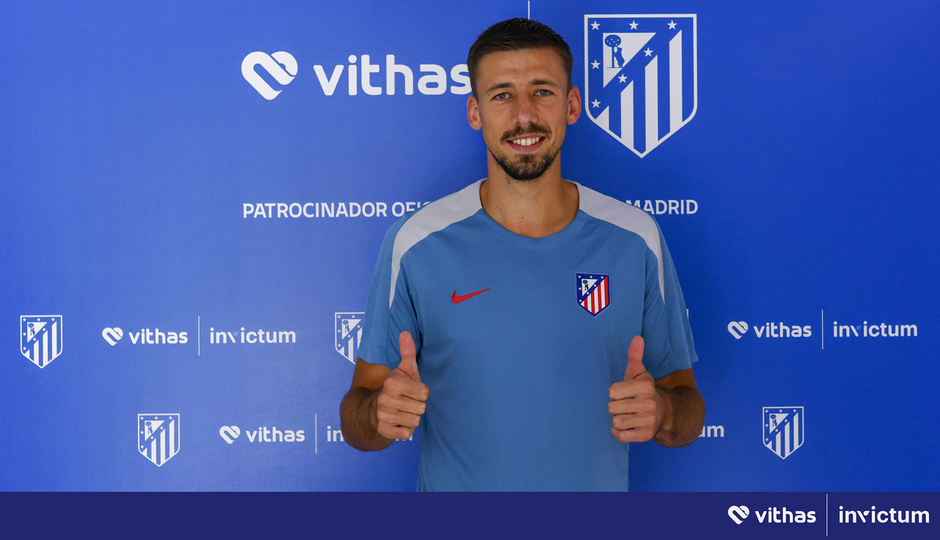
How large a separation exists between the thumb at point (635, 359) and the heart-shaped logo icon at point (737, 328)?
0.66 m

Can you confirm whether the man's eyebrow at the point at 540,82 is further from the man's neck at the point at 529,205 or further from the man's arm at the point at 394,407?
the man's arm at the point at 394,407

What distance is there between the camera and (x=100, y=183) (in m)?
1.65

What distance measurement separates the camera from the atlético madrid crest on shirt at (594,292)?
1.30 m

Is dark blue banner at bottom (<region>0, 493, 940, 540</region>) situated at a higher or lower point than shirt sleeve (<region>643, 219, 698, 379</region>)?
lower

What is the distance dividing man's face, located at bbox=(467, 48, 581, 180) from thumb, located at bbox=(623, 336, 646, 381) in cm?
42

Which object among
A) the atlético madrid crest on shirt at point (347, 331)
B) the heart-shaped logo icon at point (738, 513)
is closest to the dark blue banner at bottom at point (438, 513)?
the heart-shaped logo icon at point (738, 513)

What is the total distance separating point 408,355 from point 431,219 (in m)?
0.36

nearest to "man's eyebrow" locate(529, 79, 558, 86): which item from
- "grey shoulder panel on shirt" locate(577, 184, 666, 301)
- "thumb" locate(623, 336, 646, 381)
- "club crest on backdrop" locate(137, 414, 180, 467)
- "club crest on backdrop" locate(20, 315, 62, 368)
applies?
"grey shoulder panel on shirt" locate(577, 184, 666, 301)

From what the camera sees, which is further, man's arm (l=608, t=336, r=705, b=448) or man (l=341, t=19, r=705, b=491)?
man (l=341, t=19, r=705, b=491)

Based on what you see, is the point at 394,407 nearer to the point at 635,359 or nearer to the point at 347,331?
the point at 635,359

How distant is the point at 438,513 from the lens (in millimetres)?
1342

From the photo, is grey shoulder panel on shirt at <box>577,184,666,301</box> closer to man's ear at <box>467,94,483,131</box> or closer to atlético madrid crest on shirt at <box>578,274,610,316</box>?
atlético madrid crest on shirt at <box>578,274,610,316</box>

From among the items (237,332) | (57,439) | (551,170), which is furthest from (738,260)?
(57,439)

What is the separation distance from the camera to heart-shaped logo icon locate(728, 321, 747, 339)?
1.70 metres
